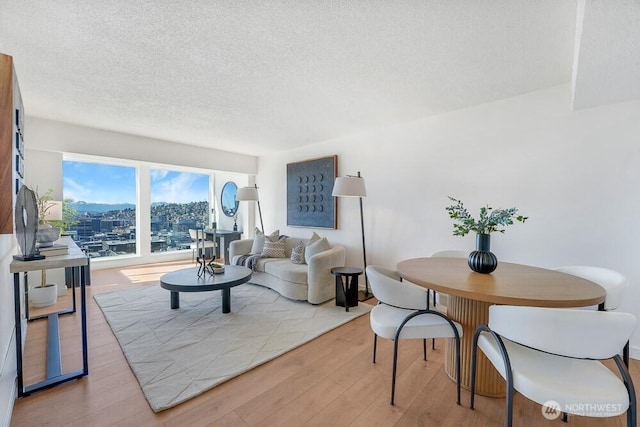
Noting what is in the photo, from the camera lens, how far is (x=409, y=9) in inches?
65.5

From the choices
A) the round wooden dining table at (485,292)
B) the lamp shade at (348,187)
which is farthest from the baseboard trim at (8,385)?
the lamp shade at (348,187)

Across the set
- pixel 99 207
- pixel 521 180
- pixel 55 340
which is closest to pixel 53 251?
pixel 55 340

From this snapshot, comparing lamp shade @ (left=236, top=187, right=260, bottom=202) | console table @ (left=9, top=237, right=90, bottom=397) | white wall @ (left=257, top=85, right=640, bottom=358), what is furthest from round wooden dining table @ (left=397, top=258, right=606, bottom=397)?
lamp shade @ (left=236, top=187, right=260, bottom=202)

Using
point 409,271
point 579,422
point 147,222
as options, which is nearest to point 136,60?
point 409,271

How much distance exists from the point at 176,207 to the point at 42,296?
11.1 ft

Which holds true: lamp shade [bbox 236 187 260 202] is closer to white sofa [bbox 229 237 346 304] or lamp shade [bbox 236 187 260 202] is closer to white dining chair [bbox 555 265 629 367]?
white sofa [bbox 229 237 346 304]

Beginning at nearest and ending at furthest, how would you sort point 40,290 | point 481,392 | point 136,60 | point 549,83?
1. point 481,392
2. point 136,60
3. point 549,83
4. point 40,290

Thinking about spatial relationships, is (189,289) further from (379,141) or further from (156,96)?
(379,141)

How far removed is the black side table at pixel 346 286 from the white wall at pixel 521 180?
2.45 feet

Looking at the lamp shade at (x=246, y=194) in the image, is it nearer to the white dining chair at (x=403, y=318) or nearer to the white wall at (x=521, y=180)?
the white wall at (x=521, y=180)

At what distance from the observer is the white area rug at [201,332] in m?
1.99

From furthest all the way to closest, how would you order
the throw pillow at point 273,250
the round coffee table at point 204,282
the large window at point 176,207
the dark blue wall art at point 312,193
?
the large window at point 176,207 < the dark blue wall art at point 312,193 < the throw pillow at point 273,250 < the round coffee table at point 204,282

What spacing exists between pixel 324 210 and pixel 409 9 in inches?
128

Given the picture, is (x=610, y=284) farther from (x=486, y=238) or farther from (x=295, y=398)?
(x=295, y=398)
